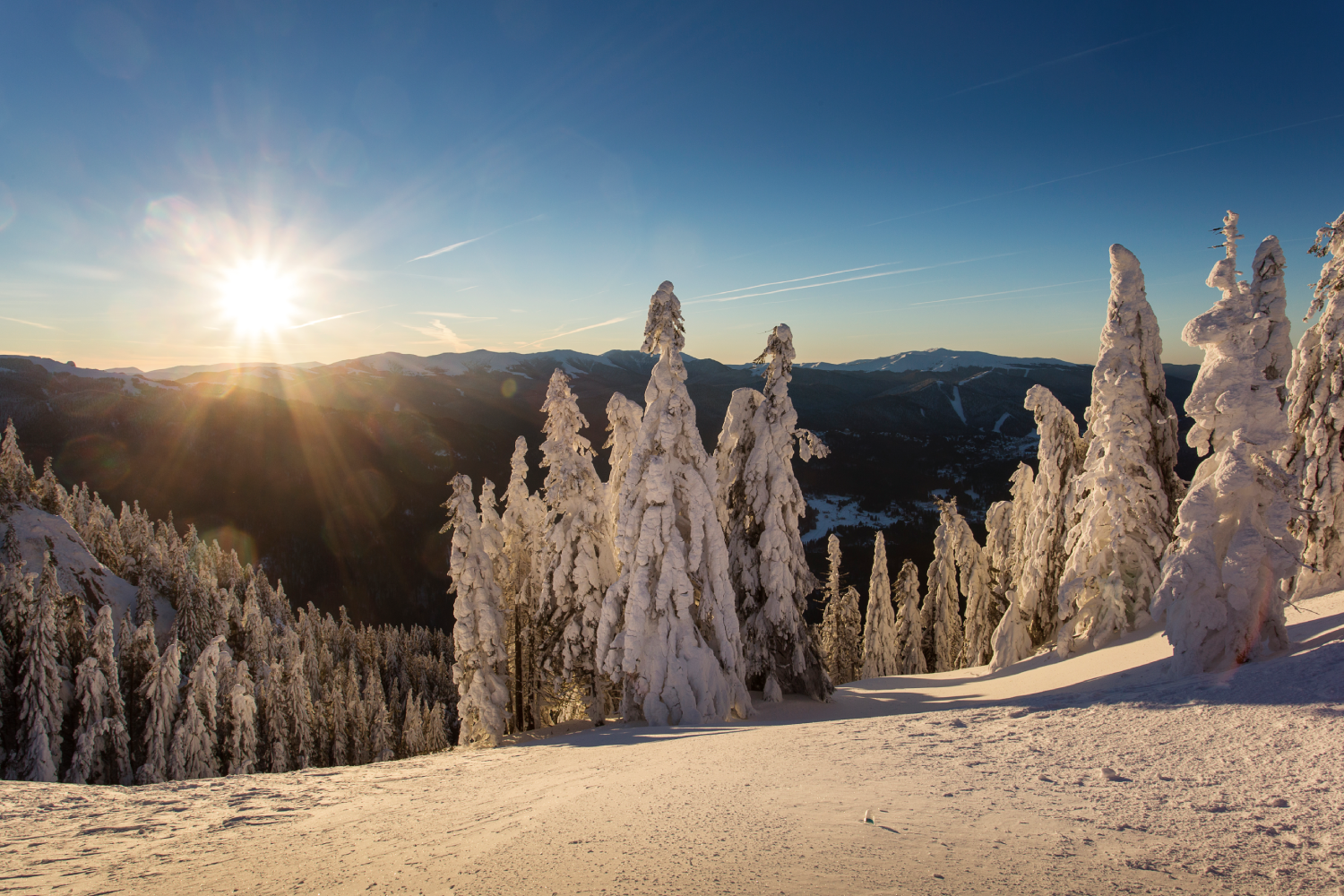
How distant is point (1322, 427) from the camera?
1412 cm

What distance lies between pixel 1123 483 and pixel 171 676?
4461 cm

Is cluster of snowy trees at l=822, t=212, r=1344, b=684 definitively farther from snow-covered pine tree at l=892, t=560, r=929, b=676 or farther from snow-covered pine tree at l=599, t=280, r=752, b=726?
snow-covered pine tree at l=599, t=280, r=752, b=726

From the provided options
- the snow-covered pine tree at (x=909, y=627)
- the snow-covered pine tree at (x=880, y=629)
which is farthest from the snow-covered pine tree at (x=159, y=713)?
the snow-covered pine tree at (x=909, y=627)

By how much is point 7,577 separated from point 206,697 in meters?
13.1

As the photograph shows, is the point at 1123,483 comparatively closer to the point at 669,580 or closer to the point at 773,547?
the point at 773,547

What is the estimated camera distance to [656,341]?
1598cm

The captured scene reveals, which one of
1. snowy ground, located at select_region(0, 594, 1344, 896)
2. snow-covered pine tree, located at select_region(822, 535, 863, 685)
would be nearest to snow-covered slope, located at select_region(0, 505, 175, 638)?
snowy ground, located at select_region(0, 594, 1344, 896)

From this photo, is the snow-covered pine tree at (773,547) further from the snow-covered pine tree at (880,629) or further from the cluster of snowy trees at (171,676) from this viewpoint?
the cluster of snowy trees at (171,676)

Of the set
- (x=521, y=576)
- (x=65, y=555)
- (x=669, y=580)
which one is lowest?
(x=521, y=576)

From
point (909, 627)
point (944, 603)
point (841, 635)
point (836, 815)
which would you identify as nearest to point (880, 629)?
point (909, 627)

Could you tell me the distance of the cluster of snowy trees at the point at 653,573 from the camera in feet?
47.1

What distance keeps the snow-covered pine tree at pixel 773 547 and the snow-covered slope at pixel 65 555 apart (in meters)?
51.0

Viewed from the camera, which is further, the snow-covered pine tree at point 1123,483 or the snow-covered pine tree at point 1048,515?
the snow-covered pine tree at point 1048,515

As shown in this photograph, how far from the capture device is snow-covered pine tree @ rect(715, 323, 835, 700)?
1806 centimetres
